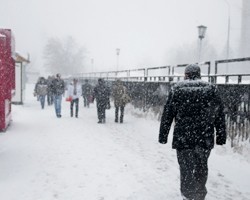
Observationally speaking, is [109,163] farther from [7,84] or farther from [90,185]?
[7,84]

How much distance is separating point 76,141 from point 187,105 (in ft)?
18.4

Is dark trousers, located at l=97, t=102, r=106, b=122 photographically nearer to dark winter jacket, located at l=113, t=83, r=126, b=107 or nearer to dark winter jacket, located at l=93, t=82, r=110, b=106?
dark winter jacket, located at l=93, t=82, r=110, b=106

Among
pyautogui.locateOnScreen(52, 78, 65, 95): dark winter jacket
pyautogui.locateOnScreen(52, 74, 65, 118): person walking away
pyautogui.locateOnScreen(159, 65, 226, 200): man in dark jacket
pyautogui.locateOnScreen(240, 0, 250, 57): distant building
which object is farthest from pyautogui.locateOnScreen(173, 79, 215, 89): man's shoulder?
pyautogui.locateOnScreen(240, 0, 250, 57): distant building

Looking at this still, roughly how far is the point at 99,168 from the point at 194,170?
2619mm

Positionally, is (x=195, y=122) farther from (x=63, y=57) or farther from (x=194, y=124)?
(x=63, y=57)

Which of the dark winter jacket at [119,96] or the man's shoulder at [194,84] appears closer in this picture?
the man's shoulder at [194,84]

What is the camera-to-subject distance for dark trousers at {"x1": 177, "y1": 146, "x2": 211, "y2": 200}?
4.48 meters

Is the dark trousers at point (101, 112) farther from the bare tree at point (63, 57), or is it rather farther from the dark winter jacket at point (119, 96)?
the bare tree at point (63, 57)

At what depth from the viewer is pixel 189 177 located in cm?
455

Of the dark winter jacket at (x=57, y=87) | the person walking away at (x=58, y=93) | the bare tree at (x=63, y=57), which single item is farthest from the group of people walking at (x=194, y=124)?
the bare tree at (x=63, y=57)

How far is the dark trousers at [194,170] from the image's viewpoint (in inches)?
177

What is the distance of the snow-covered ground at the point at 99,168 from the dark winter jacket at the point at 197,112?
4.04ft

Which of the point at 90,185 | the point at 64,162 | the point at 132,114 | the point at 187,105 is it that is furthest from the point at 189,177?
the point at 132,114

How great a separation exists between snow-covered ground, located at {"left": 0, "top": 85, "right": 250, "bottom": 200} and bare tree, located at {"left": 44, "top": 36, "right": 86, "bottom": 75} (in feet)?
232
